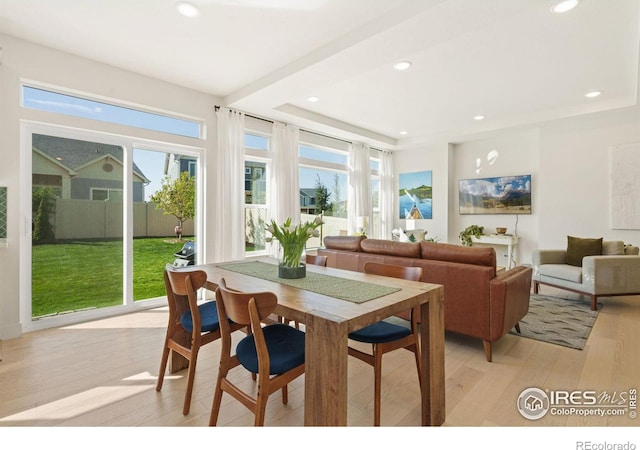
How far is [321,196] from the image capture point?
6.14 meters

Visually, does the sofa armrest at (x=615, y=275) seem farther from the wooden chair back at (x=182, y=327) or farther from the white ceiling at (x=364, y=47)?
the wooden chair back at (x=182, y=327)

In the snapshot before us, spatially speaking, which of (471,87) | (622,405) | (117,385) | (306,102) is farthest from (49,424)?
(471,87)

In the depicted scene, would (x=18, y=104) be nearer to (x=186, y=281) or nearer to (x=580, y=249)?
(x=186, y=281)

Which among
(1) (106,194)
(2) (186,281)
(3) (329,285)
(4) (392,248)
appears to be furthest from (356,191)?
(2) (186,281)

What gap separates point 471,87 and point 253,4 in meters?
2.94

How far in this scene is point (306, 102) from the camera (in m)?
4.70

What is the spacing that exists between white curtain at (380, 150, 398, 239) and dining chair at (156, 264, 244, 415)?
5.42 meters

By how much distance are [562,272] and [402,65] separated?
3.28 metres

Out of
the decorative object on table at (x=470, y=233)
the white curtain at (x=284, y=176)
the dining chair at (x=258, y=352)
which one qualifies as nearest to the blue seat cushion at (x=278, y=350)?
the dining chair at (x=258, y=352)

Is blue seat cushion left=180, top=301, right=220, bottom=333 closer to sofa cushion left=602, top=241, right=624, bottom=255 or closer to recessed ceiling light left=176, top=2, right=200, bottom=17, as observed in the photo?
recessed ceiling light left=176, top=2, right=200, bottom=17

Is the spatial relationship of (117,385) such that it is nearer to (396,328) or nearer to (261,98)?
(396,328)

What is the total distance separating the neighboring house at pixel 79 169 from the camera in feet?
10.5
